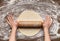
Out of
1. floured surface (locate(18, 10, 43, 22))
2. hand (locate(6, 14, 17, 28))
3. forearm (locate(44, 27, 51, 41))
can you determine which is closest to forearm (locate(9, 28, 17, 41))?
hand (locate(6, 14, 17, 28))

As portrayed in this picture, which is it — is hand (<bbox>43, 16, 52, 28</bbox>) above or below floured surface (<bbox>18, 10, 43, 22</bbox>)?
below

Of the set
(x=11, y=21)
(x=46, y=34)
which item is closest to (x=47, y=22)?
(x=46, y=34)

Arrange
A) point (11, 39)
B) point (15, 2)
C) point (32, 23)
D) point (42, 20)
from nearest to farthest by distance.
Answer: point (11, 39)
point (32, 23)
point (42, 20)
point (15, 2)

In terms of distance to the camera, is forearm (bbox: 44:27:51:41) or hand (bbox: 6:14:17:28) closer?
forearm (bbox: 44:27:51:41)

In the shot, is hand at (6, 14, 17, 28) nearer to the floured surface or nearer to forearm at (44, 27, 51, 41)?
the floured surface

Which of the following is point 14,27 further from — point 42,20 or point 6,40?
point 42,20

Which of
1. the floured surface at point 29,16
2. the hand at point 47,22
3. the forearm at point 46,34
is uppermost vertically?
the floured surface at point 29,16

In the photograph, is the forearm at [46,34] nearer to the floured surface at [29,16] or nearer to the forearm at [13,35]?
the floured surface at [29,16]

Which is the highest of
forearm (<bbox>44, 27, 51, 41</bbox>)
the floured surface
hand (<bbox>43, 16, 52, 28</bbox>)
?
the floured surface

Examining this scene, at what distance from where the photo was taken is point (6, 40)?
1.56 m

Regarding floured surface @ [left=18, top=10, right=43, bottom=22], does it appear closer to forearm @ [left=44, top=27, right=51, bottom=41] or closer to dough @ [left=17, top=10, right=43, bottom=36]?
dough @ [left=17, top=10, right=43, bottom=36]

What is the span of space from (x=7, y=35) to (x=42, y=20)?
36 centimetres

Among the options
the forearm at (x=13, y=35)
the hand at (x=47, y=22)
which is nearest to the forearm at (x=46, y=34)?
the hand at (x=47, y=22)

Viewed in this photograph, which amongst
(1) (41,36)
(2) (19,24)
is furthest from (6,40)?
(1) (41,36)
